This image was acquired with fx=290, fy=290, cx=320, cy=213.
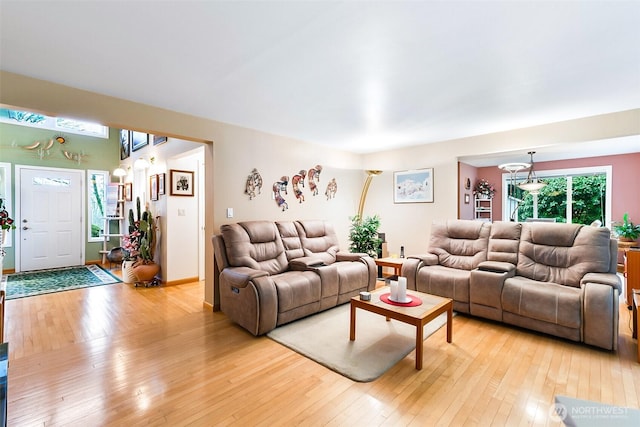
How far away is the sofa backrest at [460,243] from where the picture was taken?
378 cm

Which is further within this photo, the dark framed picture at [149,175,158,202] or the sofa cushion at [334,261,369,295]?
the dark framed picture at [149,175,158,202]

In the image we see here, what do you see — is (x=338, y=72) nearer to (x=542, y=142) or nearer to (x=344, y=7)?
(x=344, y=7)

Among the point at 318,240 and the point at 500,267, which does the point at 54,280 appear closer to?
the point at 318,240

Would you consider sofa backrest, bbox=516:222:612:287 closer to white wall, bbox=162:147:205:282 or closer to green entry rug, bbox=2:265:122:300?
white wall, bbox=162:147:205:282

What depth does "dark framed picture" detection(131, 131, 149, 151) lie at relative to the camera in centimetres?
551

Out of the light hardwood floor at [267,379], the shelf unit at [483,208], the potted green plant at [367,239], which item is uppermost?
the shelf unit at [483,208]

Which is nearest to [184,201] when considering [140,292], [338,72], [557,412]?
[140,292]

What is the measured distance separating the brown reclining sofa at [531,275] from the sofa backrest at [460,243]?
0.01m

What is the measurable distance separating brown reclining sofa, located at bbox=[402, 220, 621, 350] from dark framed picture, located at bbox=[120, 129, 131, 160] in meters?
6.22

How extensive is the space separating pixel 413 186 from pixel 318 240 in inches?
78.6

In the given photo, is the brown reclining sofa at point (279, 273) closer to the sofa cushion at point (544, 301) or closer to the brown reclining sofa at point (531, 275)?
the brown reclining sofa at point (531, 275)

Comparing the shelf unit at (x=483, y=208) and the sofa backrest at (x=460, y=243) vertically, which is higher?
the shelf unit at (x=483, y=208)

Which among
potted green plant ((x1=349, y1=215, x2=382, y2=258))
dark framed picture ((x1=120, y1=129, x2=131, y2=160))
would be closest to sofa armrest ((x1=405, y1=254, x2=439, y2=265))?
potted green plant ((x1=349, y1=215, x2=382, y2=258))

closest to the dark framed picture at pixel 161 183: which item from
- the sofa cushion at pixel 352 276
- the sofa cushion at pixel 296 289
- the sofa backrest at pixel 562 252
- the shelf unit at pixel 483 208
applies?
the sofa cushion at pixel 296 289
